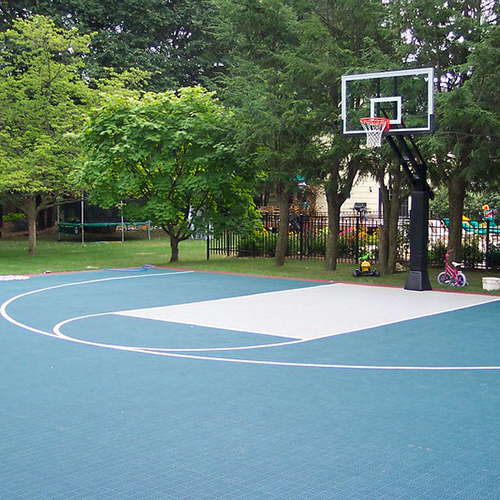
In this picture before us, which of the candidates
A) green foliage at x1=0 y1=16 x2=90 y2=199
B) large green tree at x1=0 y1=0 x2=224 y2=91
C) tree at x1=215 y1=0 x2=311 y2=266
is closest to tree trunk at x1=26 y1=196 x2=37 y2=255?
green foliage at x1=0 y1=16 x2=90 y2=199

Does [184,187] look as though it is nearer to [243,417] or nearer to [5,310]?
[5,310]

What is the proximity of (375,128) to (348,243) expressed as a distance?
10.0m

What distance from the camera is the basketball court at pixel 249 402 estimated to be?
17.5 ft

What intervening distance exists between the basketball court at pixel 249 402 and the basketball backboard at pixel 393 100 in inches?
168

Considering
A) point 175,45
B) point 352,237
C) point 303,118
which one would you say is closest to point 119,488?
point 303,118

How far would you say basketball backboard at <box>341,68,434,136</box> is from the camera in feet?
50.8

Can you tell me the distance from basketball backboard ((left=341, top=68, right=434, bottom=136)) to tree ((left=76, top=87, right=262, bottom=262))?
5.17m

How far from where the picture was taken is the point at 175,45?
4025 cm

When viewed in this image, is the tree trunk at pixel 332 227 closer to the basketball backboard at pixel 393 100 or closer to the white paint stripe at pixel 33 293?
the basketball backboard at pixel 393 100

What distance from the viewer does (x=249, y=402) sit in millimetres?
7359

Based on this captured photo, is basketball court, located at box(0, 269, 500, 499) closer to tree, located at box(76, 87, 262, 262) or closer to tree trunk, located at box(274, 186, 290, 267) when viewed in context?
tree trunk, located at box(274, 186, 290, 267)

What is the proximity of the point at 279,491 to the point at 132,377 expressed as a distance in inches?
146

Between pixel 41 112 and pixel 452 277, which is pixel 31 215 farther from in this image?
pixel 452 277

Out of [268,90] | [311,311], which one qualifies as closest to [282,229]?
[268,90]
